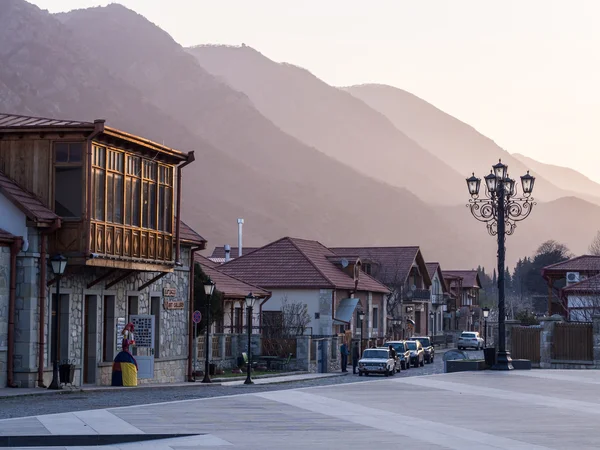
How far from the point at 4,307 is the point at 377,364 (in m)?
24.2

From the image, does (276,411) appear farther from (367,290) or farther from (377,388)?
(367,290)

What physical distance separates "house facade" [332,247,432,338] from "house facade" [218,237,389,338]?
1145cm

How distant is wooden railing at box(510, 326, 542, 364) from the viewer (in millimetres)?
45750

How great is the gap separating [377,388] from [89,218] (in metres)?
9.64

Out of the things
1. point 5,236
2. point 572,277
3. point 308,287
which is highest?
point 5,236

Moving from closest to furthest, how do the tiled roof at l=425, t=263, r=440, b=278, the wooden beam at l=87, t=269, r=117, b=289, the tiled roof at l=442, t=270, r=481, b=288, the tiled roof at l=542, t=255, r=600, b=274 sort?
the wooden beam at l=87, t=269, r=117, b=289
the tiled roof at l=542, t=255, r=600, b=274
the tiled roof at l=425, t=263, r=440, b=278
the tiled roof at l=442, t=270, r=481, b=288

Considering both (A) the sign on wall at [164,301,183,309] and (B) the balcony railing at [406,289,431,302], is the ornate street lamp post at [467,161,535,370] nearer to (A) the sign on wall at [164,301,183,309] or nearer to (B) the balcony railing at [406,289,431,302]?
(A) the sign on wall at [164,301,183,309]

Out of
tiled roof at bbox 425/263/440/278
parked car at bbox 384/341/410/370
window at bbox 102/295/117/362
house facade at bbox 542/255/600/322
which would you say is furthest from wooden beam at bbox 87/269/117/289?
tiled roof at bbox 425/263/440/278

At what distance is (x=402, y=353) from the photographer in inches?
2264

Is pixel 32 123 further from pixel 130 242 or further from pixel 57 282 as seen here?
pixel 57 282

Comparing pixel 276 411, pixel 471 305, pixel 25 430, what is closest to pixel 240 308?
pixel 276 411

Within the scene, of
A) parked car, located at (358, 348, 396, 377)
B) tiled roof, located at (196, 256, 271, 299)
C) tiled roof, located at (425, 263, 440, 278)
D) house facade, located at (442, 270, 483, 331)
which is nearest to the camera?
parked car, located at (358, 348, 396, 377)

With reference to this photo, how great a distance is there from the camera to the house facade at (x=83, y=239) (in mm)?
29672

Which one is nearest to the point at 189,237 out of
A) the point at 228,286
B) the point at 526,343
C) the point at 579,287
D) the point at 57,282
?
the point at 57,282
